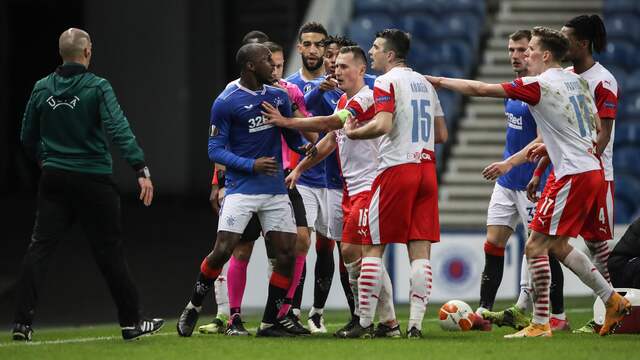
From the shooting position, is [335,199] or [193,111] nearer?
[335,199]

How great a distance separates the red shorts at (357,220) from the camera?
9625mm

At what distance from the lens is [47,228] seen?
9375 mm

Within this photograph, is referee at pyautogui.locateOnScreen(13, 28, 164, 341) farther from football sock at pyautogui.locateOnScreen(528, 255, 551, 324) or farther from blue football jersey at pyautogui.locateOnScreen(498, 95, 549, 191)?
blue football jersey at pyautogui.locateOnScreen(498, 95, 549, 191)

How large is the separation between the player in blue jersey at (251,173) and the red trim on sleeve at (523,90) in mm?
1678

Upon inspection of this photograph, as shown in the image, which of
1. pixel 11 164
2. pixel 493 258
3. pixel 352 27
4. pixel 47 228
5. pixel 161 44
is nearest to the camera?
pixel 47 228

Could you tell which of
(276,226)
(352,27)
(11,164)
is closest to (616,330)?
(276,226)

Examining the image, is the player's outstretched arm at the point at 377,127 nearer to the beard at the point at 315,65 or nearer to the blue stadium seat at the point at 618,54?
the beard at the point at 315,65

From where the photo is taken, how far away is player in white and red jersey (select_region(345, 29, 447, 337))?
9422 millimetres

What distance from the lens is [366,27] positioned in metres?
19.5

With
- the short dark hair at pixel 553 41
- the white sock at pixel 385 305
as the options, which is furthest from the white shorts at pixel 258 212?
the short dark hair at pixel 553 41

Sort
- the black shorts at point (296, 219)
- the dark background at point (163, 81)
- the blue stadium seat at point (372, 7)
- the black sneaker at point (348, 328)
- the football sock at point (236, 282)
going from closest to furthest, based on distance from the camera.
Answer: the black sneaker at point (348, 328)
the football sock at point (236, 282)
the black shorts at point (296, 219)
the blue stadium seat at point (372, 7)
the dark background at point (163, 81)

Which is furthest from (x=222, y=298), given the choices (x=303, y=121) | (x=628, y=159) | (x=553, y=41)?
(x=628, y=159)

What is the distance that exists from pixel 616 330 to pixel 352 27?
10010 millimetres

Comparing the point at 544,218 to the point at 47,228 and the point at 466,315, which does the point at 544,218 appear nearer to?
the point at 466,315
